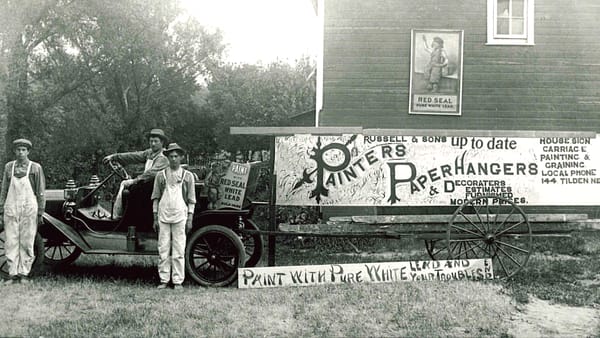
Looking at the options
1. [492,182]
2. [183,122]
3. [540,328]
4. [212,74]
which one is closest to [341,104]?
[492,182]

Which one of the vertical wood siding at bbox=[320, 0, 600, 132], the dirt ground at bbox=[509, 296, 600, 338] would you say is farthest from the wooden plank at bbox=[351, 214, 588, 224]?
the vertical wood siding at bbox=[320, 0, 600, 132]

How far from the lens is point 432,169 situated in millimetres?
7934

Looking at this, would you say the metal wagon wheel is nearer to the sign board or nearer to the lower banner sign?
the lower banner sign

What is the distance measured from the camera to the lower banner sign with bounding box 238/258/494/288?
7281 mm

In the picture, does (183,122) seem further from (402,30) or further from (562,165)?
(562,165)

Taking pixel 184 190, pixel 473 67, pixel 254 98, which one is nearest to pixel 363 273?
pixel 184 190

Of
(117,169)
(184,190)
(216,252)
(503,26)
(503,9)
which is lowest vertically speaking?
(216,252)

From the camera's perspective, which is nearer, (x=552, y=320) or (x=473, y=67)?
(x=552, y=320)

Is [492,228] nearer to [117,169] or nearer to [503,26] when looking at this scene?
[117,169]

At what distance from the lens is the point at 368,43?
13.4 metres

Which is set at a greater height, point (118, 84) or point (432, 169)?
point (118, 84)

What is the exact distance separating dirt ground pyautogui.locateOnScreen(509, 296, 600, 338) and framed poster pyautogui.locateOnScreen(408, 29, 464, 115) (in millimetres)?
7240

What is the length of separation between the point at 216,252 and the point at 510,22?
9.24 metres

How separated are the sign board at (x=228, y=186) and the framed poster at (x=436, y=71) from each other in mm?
6730
